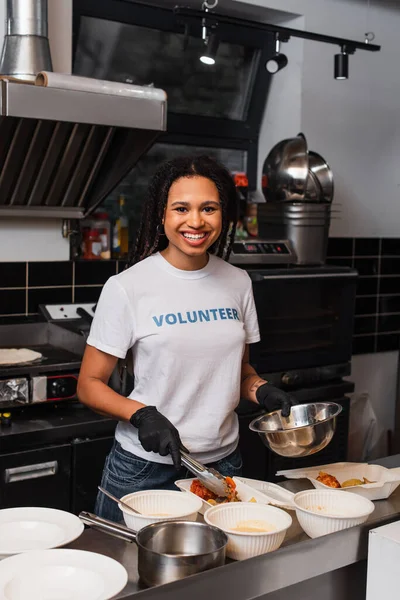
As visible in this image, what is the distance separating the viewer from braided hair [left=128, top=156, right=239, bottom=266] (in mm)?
1965

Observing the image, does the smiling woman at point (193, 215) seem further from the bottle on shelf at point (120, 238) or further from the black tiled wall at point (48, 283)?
the bottle on shelf at point (120, 238)

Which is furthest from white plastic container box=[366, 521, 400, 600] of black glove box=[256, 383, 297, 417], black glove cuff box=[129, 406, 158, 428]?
black glove cuff box=[129, 406, 158, 428]

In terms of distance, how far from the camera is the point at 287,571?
144 cm

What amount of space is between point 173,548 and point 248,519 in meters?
0.21

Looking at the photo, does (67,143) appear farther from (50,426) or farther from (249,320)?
(249,320)

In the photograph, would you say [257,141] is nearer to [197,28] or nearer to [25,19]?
[197,28]

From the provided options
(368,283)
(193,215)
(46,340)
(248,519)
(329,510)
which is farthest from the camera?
(368,283)

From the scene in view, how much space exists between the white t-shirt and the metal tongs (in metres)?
0.29

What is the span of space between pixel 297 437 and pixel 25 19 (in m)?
2.02

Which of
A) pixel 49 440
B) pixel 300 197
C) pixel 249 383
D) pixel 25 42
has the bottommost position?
pixel 49 440

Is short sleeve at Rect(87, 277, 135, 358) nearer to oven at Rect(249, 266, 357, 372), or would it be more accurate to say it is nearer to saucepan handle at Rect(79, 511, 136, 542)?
saucepan handle at Rect(79, 511, 136, 542)

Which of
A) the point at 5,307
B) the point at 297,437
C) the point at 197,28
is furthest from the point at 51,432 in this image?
the point at 197,28

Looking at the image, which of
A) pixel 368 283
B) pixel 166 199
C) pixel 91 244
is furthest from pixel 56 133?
pixel 368 283

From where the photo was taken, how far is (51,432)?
2.81 meters
